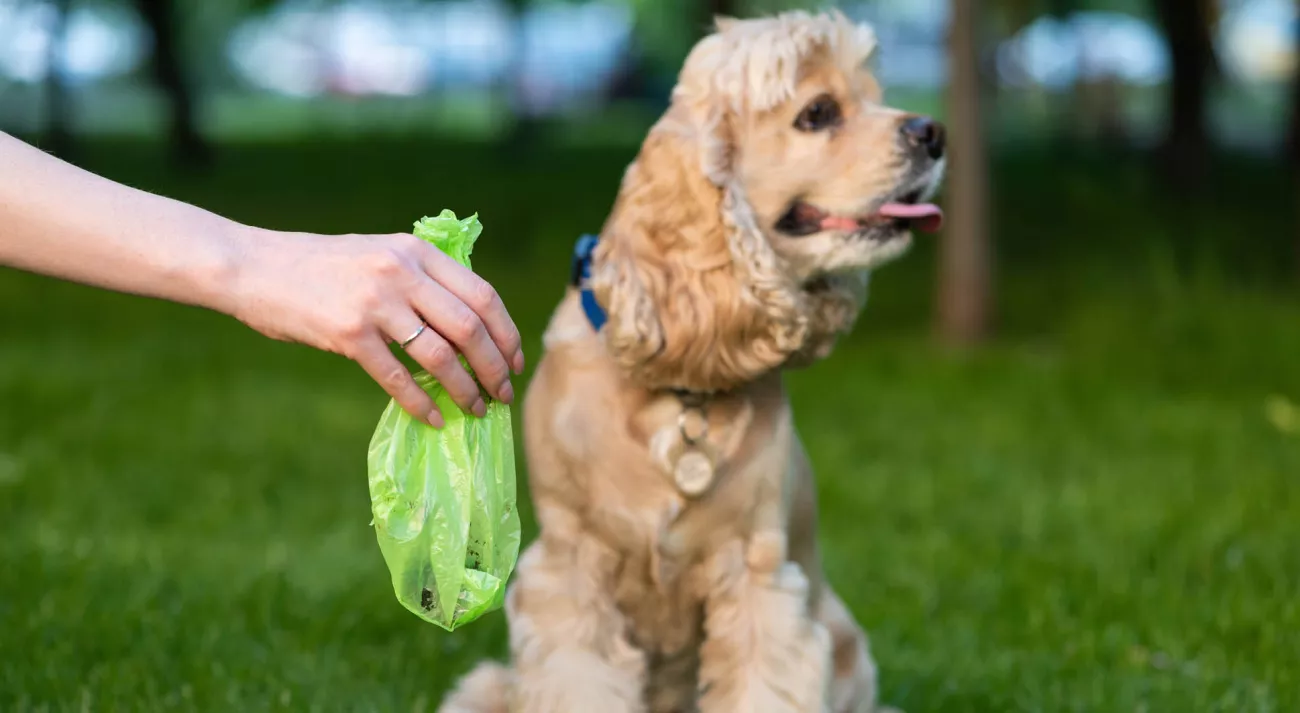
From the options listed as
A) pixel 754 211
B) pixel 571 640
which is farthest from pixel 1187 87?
pixel 571 640

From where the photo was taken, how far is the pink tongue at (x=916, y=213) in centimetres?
334

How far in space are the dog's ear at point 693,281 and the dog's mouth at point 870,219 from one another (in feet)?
0.42

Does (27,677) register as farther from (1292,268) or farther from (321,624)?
(1292,268)

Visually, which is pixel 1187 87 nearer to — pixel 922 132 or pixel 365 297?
pixel 922 132

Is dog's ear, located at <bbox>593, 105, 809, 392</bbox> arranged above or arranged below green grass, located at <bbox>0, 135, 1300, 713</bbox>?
above

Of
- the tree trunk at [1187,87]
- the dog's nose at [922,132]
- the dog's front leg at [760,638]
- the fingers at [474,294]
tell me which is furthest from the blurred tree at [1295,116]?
the fingers at [474,294]

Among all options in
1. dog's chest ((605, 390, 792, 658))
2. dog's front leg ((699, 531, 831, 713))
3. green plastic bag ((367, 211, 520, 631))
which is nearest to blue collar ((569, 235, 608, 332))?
dog's chest ((605, 390, 792, 658))

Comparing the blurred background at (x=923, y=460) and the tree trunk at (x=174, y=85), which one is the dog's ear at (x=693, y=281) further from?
the tree trunk at (x=174, y=85)

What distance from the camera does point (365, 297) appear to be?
6.97 ft

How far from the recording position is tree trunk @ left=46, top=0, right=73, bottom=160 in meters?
23.0

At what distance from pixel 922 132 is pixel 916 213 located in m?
0.17

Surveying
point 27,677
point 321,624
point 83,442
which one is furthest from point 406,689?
point 83,442

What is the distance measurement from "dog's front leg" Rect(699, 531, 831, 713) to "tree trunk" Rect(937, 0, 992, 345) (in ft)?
21.2

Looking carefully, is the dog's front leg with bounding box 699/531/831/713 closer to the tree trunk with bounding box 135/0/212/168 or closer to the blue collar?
the blue collar
